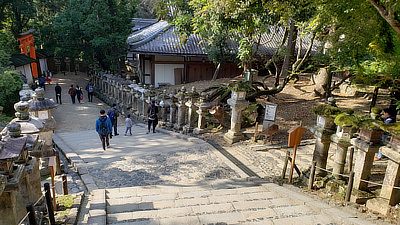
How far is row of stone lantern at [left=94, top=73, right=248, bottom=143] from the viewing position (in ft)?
32.9

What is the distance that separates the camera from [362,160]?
5527mm

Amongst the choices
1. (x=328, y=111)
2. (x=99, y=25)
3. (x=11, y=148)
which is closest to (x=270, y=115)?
(x=328, y=111)

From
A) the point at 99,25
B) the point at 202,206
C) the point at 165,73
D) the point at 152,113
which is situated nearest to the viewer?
the point at 202,206

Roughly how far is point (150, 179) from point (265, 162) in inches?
133

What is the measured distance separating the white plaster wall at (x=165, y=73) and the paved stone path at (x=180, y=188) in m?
12.7

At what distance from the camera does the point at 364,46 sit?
875 cm

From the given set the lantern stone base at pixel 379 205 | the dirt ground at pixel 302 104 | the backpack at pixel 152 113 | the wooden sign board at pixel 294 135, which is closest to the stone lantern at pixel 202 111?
the dirt ground at pixel 302 104

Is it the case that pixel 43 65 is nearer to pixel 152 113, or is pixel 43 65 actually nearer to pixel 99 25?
pixel 99 25

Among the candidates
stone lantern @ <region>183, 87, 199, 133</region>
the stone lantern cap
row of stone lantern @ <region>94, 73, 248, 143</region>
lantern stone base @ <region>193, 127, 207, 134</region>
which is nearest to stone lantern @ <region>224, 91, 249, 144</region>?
row of stone lantern @ <region>94, 73, 248, 143</region>

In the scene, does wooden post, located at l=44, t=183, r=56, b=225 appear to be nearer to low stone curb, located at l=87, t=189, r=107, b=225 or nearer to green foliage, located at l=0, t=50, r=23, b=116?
low stone curb, located at l=87, t=189, r=107, b=225

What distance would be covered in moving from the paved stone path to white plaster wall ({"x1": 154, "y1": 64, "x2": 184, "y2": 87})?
12.7 metres

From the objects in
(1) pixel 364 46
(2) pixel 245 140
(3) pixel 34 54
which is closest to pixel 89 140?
(2) pixel 245 140

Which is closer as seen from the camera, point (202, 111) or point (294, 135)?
point (294, 135)

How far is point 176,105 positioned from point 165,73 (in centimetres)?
1142
